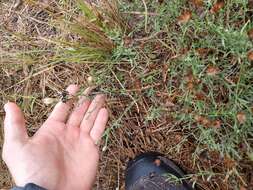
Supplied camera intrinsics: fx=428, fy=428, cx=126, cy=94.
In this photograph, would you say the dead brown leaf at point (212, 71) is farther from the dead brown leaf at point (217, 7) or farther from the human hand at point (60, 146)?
the human hand at point (60, 146)

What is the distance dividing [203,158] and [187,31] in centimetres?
50

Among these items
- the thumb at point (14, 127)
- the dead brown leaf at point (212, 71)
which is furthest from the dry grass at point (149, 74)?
the thumb at point (14, 127)

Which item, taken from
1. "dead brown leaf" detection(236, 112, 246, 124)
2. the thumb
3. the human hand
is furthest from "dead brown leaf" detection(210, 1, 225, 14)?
the thumb

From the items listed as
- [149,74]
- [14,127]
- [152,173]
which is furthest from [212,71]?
[14,127]

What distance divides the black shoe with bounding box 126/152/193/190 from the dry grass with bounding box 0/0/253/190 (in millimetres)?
43

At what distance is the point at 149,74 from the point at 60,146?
1.55 ft

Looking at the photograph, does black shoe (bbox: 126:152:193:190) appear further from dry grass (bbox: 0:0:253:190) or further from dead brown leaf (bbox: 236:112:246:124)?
dead brown leaf (bbox: 236:112:246:124)

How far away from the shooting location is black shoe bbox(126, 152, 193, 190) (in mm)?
1786

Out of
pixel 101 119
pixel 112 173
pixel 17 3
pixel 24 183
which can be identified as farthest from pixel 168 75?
pixel 17 3

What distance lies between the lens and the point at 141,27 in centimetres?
176

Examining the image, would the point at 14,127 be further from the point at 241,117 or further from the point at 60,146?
the point at 241,117

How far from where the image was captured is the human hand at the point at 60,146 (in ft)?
5.33

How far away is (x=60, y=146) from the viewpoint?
5.79ft

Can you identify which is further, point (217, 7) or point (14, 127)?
point (14, 127)
